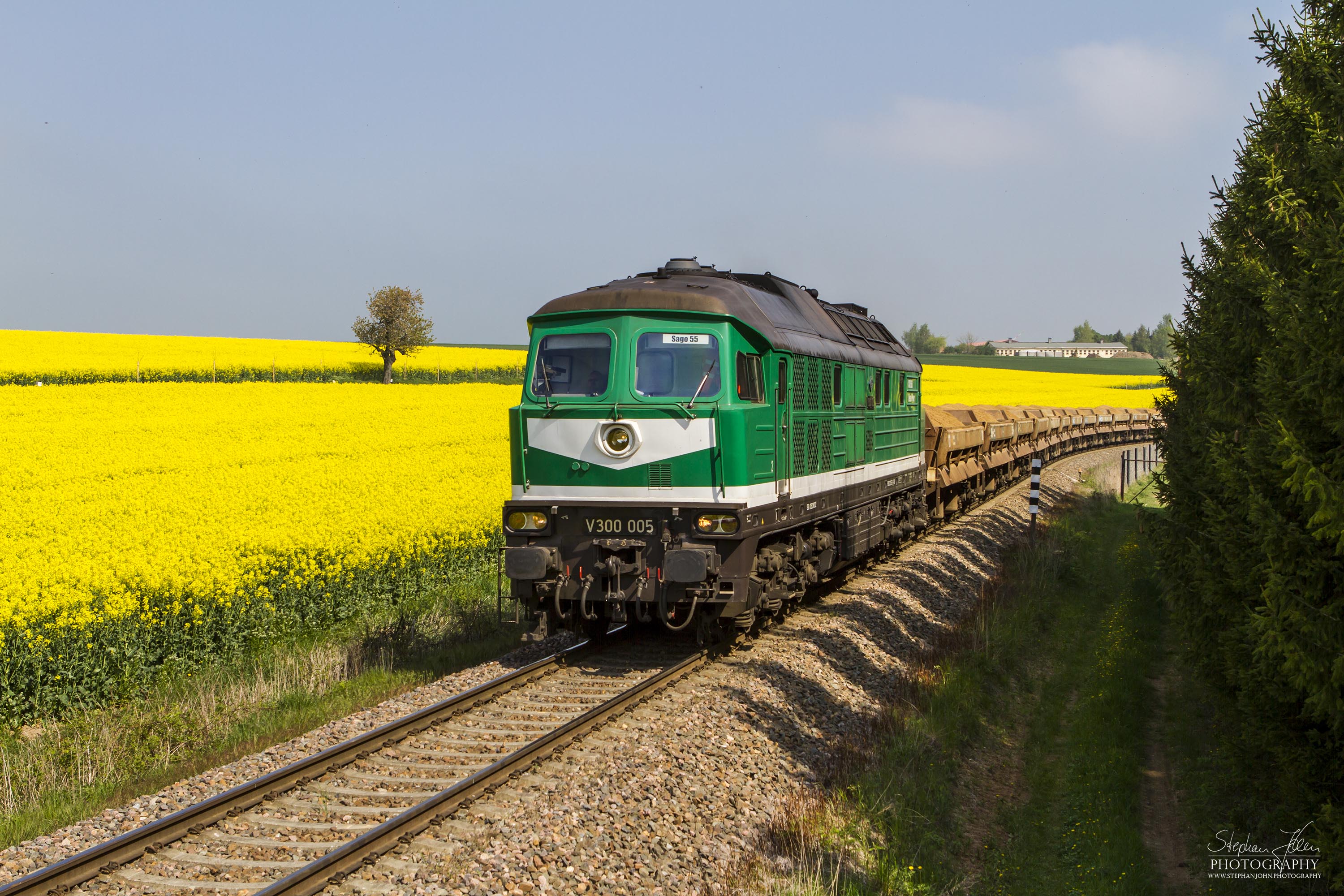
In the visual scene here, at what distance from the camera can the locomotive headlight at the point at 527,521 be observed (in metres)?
10.3

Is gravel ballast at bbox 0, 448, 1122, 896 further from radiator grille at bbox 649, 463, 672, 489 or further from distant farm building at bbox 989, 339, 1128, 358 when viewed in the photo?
distant farm building at bbox 989, 339, 1128, 358

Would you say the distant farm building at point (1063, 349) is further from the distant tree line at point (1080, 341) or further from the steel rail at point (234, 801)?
the steel rail at point (234, 801)

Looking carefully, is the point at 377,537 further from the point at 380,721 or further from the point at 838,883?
the point at 838,883

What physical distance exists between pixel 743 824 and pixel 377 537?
8.17 meters

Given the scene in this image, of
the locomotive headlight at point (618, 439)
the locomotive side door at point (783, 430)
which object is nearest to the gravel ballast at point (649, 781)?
the locomotive side door at point (783, 430)

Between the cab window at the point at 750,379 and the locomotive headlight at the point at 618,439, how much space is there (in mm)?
1122

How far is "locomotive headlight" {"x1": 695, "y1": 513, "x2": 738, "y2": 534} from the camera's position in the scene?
32.3 feet

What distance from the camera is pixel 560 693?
31.2 feet

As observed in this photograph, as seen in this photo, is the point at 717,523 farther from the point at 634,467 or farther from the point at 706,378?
the point at 706,378

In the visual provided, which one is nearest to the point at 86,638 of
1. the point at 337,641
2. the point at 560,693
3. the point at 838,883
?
the point at 337,641

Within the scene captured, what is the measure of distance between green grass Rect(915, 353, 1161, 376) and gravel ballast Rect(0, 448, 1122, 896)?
80.8 m

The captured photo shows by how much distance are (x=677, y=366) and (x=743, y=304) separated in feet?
3.37

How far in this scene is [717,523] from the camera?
Result: 9867 mm

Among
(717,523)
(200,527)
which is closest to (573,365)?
(717,523)
